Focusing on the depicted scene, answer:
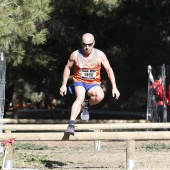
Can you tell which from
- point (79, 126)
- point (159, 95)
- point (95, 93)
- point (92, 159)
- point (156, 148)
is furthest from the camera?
point (159, 95)

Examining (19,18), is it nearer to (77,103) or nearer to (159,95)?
(77,103)

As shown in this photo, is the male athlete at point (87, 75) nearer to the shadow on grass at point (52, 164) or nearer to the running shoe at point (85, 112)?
the running shoe at point (85, 112)

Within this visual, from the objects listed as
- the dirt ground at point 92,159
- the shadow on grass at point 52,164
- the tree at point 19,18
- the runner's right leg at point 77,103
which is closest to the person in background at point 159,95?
the dirt ground at point 92,159

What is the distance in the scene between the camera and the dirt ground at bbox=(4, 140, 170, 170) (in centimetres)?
1098

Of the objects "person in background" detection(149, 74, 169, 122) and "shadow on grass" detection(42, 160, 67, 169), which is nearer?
"shadow on grass" detection(42, 160, 67, 169)

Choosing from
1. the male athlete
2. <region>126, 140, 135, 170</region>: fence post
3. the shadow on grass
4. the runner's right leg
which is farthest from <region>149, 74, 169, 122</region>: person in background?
the runner's right leg

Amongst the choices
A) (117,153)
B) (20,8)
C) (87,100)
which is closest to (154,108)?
(117,153)

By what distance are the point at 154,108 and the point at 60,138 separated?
423 inches

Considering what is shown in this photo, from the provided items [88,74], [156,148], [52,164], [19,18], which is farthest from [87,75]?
[156,148]

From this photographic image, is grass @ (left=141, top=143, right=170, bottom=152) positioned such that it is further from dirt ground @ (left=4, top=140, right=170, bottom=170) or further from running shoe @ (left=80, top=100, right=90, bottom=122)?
running shoe @ (left=80, top=100, right=90, bottom=122)

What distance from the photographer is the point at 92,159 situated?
12367mm

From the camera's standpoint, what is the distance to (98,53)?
10055 millimetres

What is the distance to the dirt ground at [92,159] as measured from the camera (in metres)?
11.0

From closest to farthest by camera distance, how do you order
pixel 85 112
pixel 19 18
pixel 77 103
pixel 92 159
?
pixel 77 103, pixel 85 112, pixel 92 159, pixel 19 18
